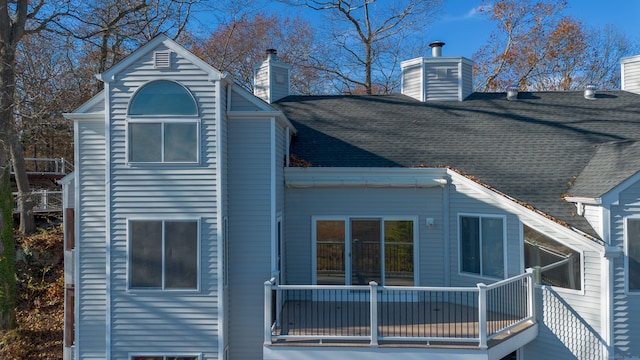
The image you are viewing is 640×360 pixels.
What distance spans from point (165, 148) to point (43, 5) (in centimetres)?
961

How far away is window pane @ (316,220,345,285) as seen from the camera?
991 centimetres

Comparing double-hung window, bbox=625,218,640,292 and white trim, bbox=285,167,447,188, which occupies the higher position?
white trim, bbox=285,167,447,188

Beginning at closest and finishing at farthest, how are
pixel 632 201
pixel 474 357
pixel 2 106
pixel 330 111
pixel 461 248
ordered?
pixel 474 357 → pixel 632 201 → pixel 461 248 → pixel 2 106 → pixel 330 111

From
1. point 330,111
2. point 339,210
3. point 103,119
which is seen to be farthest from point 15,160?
point 339,210

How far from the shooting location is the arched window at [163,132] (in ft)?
26.5

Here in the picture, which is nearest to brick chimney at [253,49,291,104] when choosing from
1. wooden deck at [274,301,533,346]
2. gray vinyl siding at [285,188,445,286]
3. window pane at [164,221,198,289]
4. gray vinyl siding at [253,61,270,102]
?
gray vinyl siding at [253,61,270,102]

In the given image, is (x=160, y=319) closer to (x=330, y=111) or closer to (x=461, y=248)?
(x=461, y=248)

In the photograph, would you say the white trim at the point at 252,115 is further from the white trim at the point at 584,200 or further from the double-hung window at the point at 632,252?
the double-hung window at the point at 632,252

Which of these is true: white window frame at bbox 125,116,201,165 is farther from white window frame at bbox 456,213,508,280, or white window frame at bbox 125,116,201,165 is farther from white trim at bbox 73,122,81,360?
white window frame at bbox 456,213,508,280

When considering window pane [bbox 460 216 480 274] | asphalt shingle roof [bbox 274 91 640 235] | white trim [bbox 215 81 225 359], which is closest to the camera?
white trim [bbox 215 81 225 359]

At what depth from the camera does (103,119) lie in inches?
329

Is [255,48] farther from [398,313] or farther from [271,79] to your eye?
[398,313]

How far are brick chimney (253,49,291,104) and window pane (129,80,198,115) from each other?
6.47 meters

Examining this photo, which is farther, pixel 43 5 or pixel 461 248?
pixel 43 5
